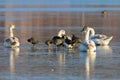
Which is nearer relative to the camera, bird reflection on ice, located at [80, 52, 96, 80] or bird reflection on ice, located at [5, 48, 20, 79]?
bird reflection on ice, located at [80, 52, 96, 80]

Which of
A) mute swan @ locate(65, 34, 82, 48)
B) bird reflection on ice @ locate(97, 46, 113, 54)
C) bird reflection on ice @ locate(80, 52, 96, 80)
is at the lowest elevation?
bird reflection on ice @ locate(80, 52, 96, 80)

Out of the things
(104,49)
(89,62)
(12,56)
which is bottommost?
(89,62)

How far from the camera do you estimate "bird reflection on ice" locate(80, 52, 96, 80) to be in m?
18.0

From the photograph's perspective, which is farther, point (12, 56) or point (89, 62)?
point (12, 56)

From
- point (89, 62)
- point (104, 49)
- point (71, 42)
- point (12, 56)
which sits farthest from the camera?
point (71, 42)

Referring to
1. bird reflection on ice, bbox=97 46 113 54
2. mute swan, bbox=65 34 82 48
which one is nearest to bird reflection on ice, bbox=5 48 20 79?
mute swan, bbox=65 34 82 48

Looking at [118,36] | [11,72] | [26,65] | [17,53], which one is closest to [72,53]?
[17,53]

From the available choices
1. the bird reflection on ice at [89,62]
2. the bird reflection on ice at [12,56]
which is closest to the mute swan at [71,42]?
the bird reflection on ice at [12,56]

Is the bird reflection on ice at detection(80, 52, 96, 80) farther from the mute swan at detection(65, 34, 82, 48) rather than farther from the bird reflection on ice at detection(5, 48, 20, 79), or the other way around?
the mute swan at detection(65, 34, 82, 48)

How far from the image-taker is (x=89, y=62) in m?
20.8

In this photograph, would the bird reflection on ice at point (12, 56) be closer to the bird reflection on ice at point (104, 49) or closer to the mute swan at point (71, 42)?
the mute swan at point (71, 42)

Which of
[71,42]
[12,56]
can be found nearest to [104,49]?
[71,42]

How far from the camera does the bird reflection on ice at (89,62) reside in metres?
18.0

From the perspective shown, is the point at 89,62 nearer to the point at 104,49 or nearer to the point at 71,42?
the point at 104,49
